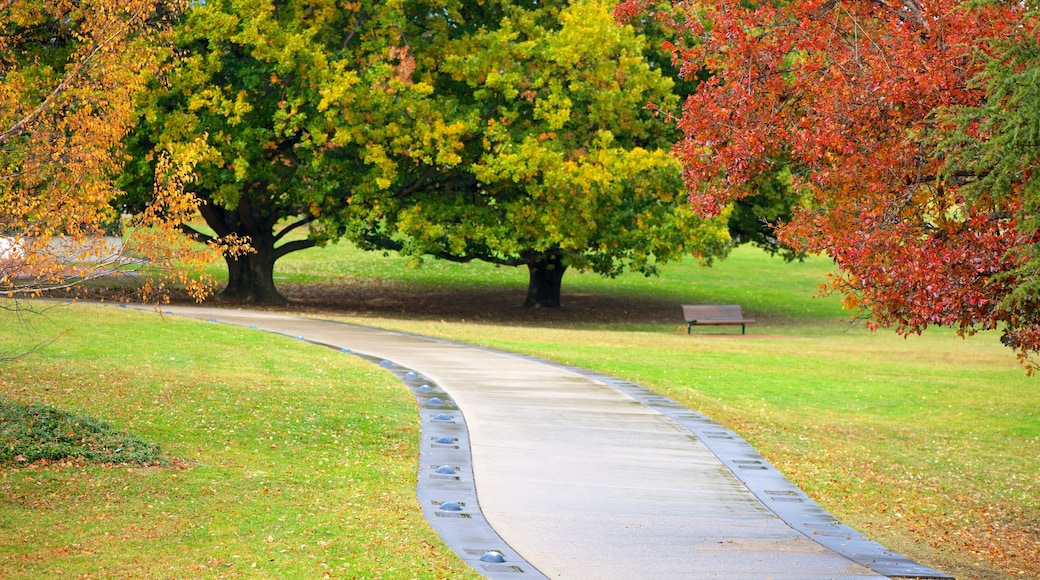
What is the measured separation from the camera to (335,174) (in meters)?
27.2

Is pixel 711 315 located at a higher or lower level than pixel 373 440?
higher

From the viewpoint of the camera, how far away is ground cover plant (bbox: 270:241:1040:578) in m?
9.61

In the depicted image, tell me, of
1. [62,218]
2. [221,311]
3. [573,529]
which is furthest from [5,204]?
[221,311]

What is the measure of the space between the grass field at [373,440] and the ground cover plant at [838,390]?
0.05m

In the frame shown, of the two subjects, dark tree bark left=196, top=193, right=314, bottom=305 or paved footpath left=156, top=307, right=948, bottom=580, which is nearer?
paved footpath left=156, top=307, right=948, bottom=580

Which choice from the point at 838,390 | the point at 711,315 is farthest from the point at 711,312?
the point at 838,390

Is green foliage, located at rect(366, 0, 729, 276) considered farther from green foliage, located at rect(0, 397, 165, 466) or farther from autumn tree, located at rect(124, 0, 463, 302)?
green foliage, located at rect(0, 397, 165, 466)

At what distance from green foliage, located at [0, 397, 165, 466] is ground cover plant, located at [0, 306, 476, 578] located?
0.11 metres

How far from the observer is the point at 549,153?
26.1 meters

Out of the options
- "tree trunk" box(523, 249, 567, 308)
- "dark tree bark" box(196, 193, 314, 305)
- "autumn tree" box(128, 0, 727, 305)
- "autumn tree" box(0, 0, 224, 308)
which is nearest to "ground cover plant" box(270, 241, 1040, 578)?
"tree trunk" box(523, 249, 567, 308)

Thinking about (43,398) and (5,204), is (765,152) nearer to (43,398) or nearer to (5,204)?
(5,204)

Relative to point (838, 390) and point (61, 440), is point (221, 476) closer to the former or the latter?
point (61, 440)

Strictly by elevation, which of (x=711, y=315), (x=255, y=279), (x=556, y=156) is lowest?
(x=711, y=315)

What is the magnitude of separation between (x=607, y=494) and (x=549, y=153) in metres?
17.8
